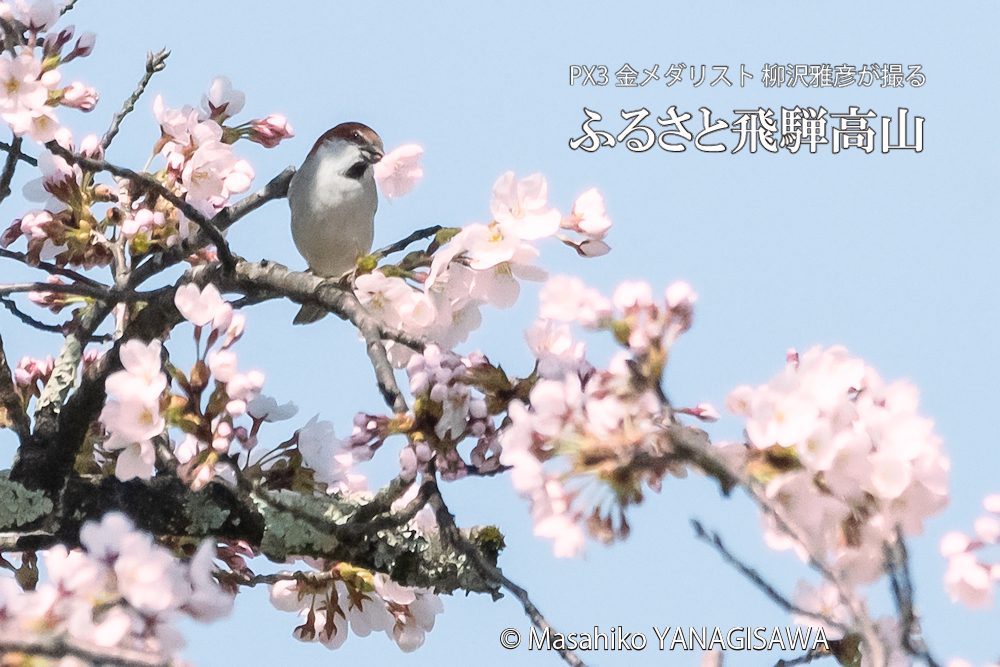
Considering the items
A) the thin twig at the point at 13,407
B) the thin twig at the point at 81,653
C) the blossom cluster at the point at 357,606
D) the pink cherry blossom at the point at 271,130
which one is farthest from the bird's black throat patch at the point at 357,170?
the thin twig at the point at 81,653

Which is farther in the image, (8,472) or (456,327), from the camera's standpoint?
(8,472)

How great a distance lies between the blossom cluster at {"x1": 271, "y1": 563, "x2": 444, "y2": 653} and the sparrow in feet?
3.02

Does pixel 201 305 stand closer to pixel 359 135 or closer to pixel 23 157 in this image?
pixel 23 157

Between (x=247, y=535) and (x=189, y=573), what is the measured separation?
844mm

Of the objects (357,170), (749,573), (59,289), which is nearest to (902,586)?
(749,573)

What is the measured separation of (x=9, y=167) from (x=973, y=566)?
74.9 inches

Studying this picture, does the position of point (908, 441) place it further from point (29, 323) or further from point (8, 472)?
point (29, 323)

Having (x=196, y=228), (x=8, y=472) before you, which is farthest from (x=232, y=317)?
(x=8, y=472)

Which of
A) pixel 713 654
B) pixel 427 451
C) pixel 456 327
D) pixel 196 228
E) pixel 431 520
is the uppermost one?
pixel 196 228

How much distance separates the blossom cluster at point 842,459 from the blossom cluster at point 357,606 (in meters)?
1.03

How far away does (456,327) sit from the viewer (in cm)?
189

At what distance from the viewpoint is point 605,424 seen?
1265 millimetres

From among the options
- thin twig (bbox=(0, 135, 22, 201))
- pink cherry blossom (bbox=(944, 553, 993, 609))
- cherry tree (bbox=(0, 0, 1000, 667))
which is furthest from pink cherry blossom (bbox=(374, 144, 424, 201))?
pink cherry blossom (bbox=(944, 553, 993, 609))

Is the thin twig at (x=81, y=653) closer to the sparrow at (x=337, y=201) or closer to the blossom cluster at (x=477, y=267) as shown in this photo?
the blossom cluster at (x=477, y=267)
